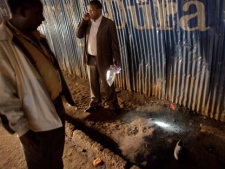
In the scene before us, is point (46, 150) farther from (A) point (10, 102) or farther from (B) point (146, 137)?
(B) point (146, 137)

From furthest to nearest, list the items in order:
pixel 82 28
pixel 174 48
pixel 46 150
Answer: pixel 82 28 < pixel 174 48 < pixel 46 150

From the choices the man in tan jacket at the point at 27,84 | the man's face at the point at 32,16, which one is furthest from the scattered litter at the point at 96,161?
the man's face at the point at 32,16

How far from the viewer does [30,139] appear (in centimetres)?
177

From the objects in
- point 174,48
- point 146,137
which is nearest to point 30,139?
point 146,137

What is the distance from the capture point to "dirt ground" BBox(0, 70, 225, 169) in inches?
122

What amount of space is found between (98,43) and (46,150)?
91.7 inches

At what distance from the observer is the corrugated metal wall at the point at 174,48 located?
3.14 metres

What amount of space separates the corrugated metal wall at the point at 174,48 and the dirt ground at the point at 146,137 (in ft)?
1.14

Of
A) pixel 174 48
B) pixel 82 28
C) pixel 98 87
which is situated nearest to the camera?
pixel 174 48

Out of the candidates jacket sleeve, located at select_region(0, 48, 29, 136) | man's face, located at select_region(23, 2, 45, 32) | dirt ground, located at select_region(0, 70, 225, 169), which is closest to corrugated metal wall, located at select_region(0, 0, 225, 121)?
dirt ground, located at select_region(0, 70, 225, 169)

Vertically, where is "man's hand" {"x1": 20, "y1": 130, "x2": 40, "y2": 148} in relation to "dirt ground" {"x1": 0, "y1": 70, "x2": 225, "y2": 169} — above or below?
above

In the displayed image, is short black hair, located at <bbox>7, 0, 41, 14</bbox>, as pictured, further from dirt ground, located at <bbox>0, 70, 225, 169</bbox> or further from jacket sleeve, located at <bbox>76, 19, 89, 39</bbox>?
dirt ground, located at <bbox>0, 70, 225, 169</bbox>

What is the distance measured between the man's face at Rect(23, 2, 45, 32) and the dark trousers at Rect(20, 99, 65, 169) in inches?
34.1

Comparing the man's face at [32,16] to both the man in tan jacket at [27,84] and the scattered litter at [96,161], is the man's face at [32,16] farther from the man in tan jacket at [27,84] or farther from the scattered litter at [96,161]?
the scattered litter at [96,161]
